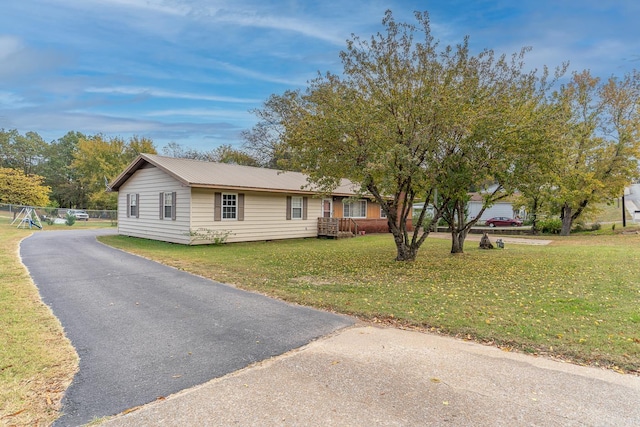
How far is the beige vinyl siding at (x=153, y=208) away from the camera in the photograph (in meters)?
15.2

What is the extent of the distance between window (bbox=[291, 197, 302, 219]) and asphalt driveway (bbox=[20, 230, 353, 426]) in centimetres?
1039

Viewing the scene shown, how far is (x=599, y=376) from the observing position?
3.43 m

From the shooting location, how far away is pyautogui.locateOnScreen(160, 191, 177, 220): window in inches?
617

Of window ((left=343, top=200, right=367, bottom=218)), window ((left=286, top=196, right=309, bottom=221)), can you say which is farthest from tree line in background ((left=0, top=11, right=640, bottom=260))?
window ((left=343, top=200, right=367, bottom=218))

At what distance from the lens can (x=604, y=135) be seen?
22.8 m

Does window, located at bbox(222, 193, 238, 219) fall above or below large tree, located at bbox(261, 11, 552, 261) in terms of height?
below

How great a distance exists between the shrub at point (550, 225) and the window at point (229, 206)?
2104 centimetres

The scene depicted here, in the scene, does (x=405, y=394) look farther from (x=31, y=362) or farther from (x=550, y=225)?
(x=550, y=225)

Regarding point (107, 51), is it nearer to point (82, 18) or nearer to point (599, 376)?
point (82, 18)

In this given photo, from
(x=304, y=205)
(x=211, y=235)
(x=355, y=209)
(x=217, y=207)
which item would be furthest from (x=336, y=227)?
(x=211, y=235)

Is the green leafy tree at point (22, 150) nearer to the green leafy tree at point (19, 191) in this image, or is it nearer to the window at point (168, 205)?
the green leafy tree at point (19, 191)

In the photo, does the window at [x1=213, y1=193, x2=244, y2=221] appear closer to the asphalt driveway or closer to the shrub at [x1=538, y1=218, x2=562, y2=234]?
the asphalt driveway

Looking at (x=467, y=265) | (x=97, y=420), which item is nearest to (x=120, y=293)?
(x=97, y=420)

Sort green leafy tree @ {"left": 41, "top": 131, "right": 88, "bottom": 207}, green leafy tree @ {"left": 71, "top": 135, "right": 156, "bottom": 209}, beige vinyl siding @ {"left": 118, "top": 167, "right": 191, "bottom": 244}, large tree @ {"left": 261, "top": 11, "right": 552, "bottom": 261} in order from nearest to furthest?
large tree @ {"left": 261, "top": 11, "right": 552, "bottom": 261}
beige vinyl siding @ {"left": 118, "top": 167, "right": 191, "bottom": 244}
green leafy tree @ {"left": 71, "top": 135, "right": 156, "bottom": 209}
green leafy tree @ {"left": 41, "top": 131, "right": 88, "bottom": 207}
